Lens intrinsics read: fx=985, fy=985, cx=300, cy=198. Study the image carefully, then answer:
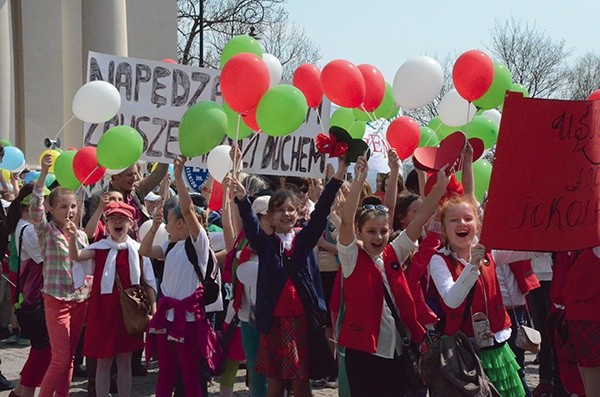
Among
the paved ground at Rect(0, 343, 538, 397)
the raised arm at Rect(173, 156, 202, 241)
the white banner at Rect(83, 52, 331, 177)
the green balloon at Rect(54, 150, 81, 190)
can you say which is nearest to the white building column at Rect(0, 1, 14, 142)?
the paved ground at Rect(0, 343, 538, 397)

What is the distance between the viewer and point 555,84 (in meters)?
38.4

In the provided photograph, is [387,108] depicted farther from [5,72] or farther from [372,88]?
[5,72]

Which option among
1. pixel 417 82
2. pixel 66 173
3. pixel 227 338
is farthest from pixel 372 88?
pixel 66 173

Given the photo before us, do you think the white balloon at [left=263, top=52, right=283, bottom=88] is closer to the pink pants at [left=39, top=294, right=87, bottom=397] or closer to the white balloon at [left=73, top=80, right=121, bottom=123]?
the white balloon at [left=73, top=80, right=121, bottom=123]

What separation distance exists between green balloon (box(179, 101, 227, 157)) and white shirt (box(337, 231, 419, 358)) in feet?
4.63

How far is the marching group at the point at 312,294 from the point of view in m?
5.33

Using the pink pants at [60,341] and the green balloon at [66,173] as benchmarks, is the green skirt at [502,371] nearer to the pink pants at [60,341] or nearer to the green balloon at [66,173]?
the pink pants at [60,341]

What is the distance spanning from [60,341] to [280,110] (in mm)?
2251

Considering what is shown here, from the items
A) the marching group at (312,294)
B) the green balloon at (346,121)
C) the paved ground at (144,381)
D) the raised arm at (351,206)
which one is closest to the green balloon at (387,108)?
the green balloon at (346,121)

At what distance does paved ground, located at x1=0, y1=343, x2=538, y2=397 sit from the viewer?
821cm

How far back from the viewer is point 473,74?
6.97 metres

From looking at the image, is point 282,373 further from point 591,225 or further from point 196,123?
point 591,225

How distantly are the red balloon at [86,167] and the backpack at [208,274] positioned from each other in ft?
3.63

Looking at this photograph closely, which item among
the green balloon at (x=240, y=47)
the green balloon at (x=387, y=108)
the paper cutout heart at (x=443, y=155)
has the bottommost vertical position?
the paper cutout heart at (x=443, y=155)
